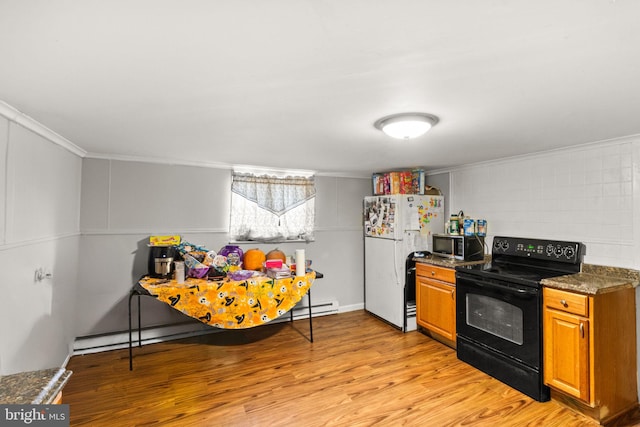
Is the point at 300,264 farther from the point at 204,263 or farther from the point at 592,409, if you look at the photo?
the point at 592,409

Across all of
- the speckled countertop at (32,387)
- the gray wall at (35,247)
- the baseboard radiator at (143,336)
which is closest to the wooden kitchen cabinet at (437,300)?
the baseboard radiator at (143,336)

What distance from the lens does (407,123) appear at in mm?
1843

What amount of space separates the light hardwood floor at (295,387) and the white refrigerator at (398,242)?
1.36 ft

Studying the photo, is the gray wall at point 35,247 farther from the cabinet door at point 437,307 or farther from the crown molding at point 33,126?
the cabinet door at point 437,307

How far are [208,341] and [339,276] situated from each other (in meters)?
1.85

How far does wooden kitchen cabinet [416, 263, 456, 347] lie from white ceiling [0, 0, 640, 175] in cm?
154

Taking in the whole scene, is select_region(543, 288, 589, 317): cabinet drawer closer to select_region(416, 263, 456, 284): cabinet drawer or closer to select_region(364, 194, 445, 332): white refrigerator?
select_region(416, 263, 456, 284): cabinet drawer

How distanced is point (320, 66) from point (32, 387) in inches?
56.4

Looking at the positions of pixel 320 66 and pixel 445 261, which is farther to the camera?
pixel 445 261

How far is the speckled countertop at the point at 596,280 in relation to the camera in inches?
80.2

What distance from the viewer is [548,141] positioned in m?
2.48

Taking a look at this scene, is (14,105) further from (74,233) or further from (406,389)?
(406,389)

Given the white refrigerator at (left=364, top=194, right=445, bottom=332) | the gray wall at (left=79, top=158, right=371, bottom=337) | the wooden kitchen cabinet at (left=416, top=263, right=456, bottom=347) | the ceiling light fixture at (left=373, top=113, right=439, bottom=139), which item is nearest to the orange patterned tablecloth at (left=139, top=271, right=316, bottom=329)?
the gray wall at (left=79, top=158, right=371, bottom=337)

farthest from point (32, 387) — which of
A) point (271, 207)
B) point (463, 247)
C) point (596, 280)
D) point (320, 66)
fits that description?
point (463, 247)
